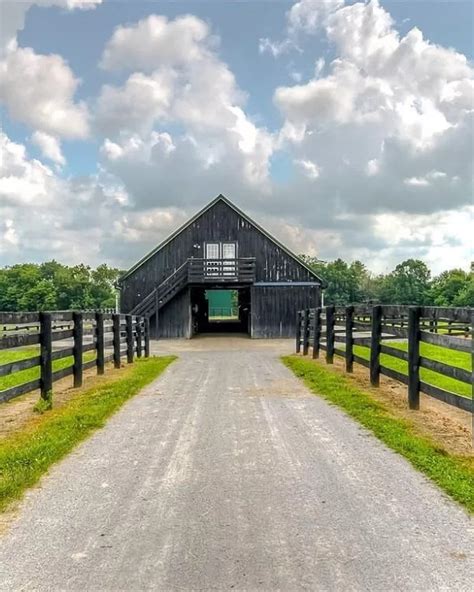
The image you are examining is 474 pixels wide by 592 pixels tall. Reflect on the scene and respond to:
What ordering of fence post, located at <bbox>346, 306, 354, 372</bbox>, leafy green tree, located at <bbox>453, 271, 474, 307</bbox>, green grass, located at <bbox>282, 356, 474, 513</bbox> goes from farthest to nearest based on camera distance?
leafy green tree, located at <bbox>453, 271, 474, 307</bbox>, fence post, located at <bbox>346, 306, 354, 372</bbox>, green grass, located at <bbox>282, 356, 474, 513</bbox>

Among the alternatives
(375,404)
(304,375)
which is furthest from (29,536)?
(304,375)

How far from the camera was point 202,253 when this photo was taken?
99.1 feet

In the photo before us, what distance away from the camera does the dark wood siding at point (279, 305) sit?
1164 inches

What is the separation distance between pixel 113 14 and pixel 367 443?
1496 centimetres

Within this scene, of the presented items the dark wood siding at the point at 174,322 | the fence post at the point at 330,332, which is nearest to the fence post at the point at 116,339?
the fence post at the point at 330,332

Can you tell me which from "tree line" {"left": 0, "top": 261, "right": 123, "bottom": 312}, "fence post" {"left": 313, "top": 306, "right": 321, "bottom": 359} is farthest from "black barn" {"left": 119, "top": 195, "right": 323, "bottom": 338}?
"tree line" {"left": 0, "top": 261, "right": 123, "bottom": 312}

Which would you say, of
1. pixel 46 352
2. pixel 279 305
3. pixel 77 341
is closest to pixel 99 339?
pixel 77 341

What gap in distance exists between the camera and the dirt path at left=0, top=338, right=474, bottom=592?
9.48 feet

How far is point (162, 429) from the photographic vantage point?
627 cm

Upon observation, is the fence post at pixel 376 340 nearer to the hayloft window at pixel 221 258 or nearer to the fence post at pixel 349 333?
the fence post at pixel 349 333

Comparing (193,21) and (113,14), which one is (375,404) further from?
(113,14)

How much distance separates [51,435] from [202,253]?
80.8 feet

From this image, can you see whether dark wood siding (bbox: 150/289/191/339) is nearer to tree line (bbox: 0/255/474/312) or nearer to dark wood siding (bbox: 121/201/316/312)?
dark wood siding (bbox: 121/201/316/312)

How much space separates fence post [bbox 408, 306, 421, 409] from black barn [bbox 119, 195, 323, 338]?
21996 mm
